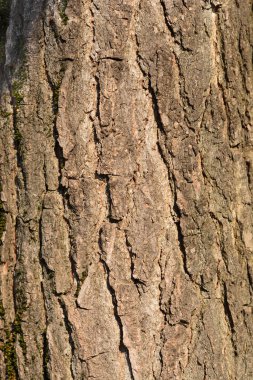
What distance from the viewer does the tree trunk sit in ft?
5.95

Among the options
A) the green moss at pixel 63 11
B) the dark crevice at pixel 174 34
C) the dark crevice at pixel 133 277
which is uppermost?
the green moss at pixel 63 11

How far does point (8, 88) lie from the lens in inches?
76.6

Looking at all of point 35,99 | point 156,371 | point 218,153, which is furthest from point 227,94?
point 156,371

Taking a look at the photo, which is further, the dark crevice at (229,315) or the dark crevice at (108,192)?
the dark crevice at (229,315)

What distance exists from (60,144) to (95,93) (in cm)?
21

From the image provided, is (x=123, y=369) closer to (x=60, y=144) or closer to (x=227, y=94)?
(x=60, y=144)

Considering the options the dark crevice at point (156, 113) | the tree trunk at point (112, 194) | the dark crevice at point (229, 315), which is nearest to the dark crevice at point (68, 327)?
the tree trunk at point (112, 194)

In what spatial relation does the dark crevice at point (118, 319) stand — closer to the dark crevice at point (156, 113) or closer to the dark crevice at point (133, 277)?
→ the dark crevice at point (133, 277)

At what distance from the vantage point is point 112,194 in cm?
181

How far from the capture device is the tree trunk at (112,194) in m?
1.81

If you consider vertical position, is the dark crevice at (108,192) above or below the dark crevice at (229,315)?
above

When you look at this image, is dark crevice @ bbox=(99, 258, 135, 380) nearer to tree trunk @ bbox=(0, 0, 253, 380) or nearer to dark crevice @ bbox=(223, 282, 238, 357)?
tree trunk @ bbox=(0, 0, 253, 380)

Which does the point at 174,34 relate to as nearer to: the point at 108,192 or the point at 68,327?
the point at 108,192

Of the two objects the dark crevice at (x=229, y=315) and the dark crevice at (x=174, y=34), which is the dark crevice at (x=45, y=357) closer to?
the dark crevice at (x=229, y=315)
